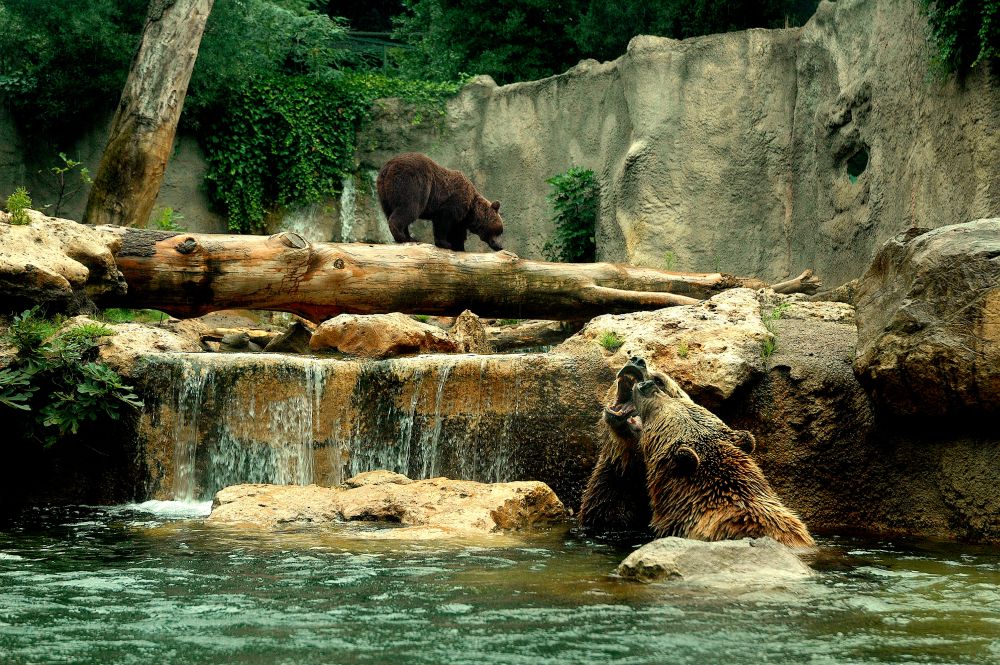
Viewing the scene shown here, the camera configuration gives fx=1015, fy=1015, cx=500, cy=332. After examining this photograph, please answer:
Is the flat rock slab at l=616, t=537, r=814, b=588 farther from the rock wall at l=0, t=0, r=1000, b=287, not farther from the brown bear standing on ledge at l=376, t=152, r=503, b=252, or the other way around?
the brown bear standing on ledge at l=376, t=152, r=503, b=252

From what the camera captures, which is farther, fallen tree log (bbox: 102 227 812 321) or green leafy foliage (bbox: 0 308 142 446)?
fallen tree log (bbox: 102 227 812 321)

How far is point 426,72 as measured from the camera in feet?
65.9

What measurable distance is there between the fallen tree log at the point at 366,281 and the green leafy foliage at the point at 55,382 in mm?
1428

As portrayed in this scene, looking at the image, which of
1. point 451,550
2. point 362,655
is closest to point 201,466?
point 451,550

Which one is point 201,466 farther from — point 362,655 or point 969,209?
point 969,209

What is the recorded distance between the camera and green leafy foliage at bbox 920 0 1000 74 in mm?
8820

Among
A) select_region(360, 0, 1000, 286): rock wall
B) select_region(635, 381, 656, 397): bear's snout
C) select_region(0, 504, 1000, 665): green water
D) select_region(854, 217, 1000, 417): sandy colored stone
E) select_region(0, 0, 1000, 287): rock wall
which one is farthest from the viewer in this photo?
select_region(0, 0, 1000, 287): rock wall

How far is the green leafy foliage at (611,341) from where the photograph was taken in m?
7.46

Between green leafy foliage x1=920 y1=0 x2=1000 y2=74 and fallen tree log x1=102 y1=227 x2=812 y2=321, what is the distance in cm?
297

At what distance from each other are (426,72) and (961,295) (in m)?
15.7

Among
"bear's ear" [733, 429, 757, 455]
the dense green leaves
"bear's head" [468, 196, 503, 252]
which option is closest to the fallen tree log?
"bear's head" [468, 196, 503, 252]

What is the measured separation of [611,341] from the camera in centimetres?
746

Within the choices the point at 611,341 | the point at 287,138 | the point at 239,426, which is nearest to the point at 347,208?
the point at 287,138

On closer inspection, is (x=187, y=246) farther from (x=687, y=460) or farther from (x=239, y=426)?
(x=687, y=460)
